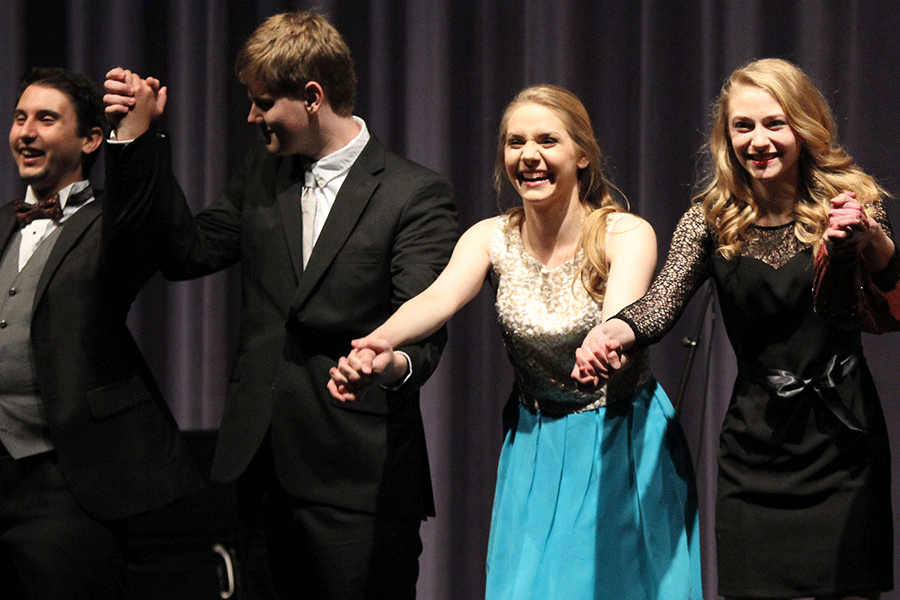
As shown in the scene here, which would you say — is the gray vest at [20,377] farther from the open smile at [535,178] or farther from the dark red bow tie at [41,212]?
the open smile at [535,178]

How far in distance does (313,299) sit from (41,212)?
0.69 m

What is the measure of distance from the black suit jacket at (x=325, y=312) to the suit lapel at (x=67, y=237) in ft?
0.69

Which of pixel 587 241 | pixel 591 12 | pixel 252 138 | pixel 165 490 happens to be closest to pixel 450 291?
pixel 587 241

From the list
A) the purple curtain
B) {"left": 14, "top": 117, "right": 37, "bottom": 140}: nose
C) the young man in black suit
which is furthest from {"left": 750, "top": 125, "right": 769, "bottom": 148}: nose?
{"left": 14, "top": 117, "right": 37, "bottom": 140}: nose

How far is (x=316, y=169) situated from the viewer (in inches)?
90.9

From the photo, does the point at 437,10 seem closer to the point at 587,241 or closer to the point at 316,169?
the point at 316,169

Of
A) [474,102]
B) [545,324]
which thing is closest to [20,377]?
[545,324]

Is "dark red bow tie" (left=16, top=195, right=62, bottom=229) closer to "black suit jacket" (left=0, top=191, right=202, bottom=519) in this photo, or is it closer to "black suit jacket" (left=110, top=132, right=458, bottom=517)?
"black suit jacket" (left=0, top=191, right=202, bottom=519)

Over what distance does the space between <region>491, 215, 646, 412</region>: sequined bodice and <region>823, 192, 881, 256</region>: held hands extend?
0.53 meters

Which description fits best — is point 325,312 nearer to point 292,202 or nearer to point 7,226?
point 292,202

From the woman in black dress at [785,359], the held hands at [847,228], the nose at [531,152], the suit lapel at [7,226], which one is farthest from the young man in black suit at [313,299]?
the held hands at [847,228]

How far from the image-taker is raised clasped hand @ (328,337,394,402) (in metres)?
1.88

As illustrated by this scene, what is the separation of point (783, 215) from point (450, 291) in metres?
0.66

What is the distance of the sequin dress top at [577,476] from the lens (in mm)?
2027
